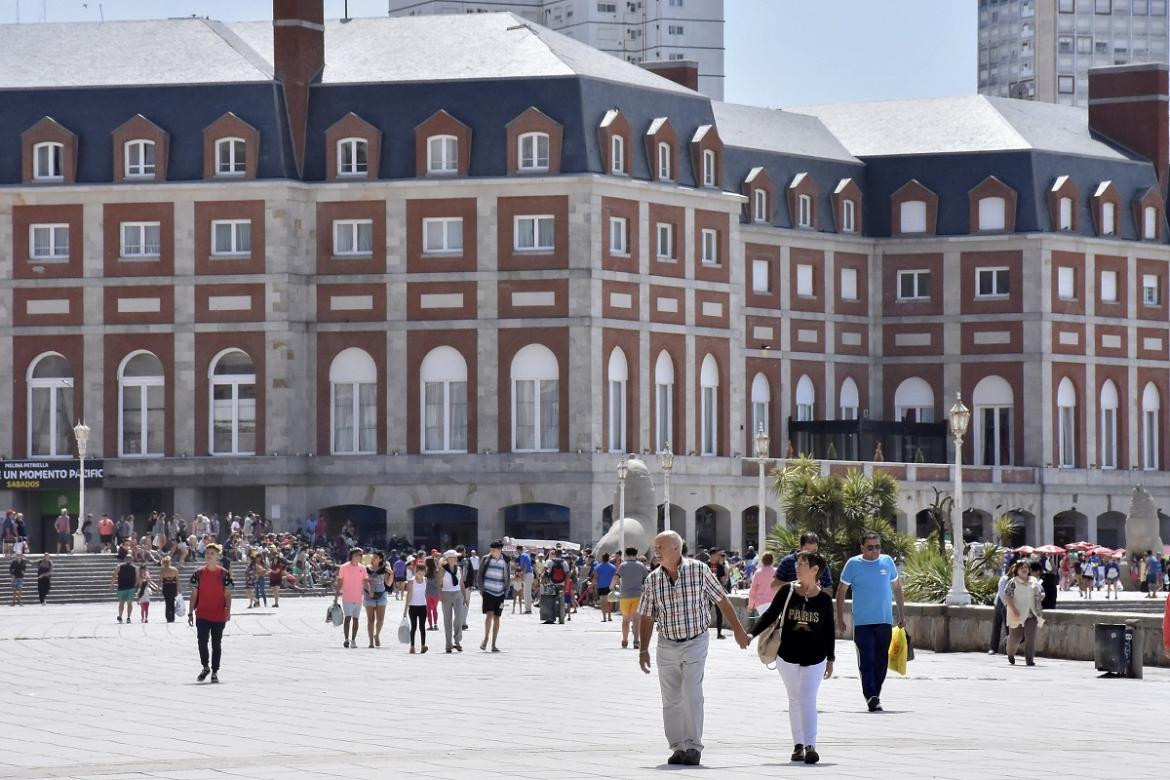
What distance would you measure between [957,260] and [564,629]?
1982 inches

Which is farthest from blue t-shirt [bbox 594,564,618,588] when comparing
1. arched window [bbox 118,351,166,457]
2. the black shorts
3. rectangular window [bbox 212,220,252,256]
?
rectangular window [bbox 212,220,252,256]

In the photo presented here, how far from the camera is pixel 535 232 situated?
8038 centimetres

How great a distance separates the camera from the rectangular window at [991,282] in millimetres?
95688

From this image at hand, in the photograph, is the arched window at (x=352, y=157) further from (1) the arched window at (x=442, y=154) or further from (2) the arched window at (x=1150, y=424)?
(2) the arched window at (x=1150, y=424)

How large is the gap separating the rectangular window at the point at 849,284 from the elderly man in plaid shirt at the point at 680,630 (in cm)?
7632

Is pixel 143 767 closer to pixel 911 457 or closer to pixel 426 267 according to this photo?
pixel 426 267

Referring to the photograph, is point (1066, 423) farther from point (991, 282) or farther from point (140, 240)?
point (140, 240)

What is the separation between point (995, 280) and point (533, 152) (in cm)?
2327

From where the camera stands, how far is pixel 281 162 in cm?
7975

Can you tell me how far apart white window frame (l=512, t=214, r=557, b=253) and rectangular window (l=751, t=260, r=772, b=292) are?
50.9 ft

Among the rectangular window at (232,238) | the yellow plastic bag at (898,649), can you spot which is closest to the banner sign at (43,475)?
the rectangular window at (232,238)

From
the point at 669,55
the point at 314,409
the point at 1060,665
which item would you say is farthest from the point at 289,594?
the point at 669,55

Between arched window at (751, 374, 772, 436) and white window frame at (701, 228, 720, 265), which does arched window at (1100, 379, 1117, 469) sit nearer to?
arched window at (751, 374, 772, 436)

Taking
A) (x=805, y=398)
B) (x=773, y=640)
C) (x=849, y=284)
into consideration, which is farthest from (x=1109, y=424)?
(x=773, y=640)
